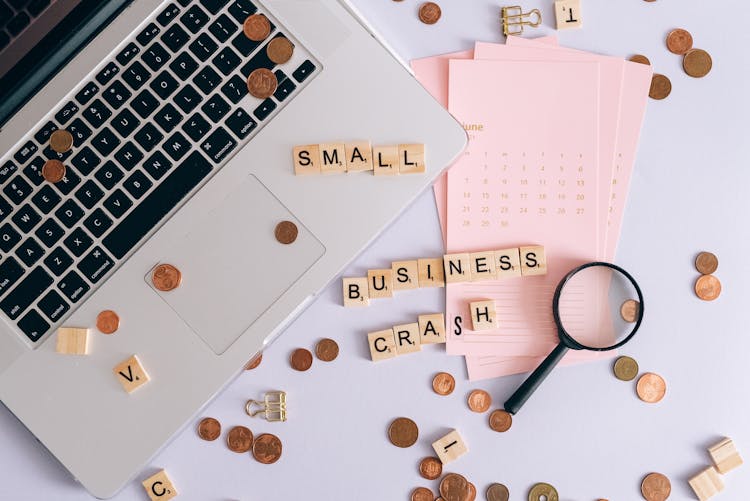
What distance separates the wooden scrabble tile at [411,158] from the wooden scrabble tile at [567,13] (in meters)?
0.31

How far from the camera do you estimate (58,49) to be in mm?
780

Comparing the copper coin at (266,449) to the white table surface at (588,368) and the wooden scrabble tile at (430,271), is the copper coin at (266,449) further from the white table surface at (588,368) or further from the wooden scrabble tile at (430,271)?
the wooden scrabble tile at (430,271)

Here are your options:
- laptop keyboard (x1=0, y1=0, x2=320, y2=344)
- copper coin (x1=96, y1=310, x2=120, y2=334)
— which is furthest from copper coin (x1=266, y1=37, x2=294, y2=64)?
copper coin (x1=96, y1=310, x2=120, y2=334)

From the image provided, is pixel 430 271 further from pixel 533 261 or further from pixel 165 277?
pixel 165 277

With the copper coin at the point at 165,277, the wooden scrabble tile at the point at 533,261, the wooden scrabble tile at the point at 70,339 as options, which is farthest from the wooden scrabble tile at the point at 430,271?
the wooden scrabble tile at the point at 70,339

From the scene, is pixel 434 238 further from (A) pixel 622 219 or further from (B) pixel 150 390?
(B) pixel 150 390

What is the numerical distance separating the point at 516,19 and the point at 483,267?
0.34m

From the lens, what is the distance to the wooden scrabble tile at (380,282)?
926mm

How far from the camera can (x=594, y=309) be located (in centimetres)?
91

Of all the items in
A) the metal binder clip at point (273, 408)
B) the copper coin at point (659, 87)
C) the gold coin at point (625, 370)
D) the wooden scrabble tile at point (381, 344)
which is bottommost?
the metal binder clip at point (273, 408)

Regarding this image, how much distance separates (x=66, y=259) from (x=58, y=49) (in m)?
0.24

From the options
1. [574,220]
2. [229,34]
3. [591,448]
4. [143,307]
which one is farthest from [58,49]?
[591,448]

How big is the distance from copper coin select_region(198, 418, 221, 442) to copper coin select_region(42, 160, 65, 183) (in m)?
0.37

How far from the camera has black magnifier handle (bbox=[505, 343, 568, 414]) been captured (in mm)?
891
